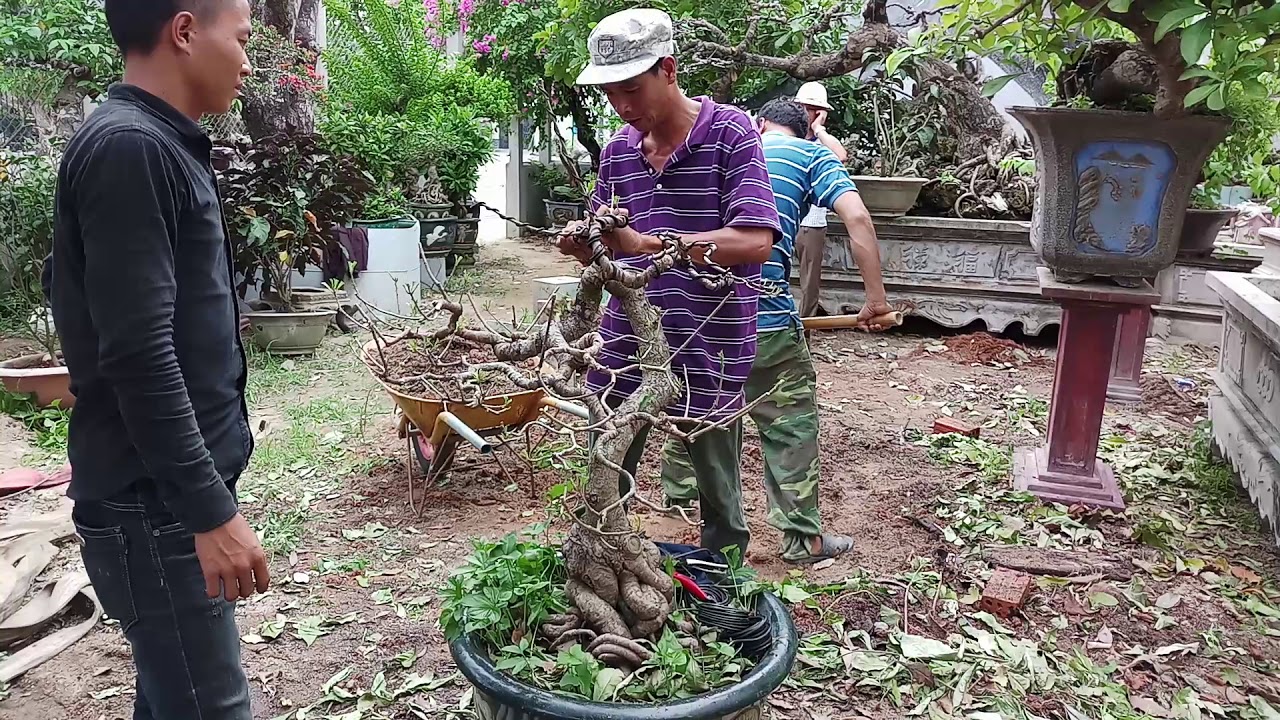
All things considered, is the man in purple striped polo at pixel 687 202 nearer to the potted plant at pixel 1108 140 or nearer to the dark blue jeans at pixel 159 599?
the dark blue jeans at pixel 159 599

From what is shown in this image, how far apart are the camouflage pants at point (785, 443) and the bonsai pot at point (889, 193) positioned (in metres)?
3.88

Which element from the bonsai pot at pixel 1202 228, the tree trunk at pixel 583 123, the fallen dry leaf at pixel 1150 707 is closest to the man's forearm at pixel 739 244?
the fallen dry leaf at pixel 1150 707

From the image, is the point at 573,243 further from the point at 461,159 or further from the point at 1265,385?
the point at 461,159

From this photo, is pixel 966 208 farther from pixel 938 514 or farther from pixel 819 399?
pixel 938 514

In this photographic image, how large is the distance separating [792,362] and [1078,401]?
1640mm

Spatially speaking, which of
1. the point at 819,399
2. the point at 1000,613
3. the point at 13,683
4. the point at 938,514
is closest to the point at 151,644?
the point at 13,683

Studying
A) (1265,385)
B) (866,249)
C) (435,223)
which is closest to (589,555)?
(866,249)

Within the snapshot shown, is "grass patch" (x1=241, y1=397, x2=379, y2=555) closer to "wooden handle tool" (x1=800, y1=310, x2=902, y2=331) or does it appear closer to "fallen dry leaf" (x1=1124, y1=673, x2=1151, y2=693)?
"wooden handle tool" (x1=800, y1=310, x2=902, y2=331)

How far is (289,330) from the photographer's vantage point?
6355 millimetres

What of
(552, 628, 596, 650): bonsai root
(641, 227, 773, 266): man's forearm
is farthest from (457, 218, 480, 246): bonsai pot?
(552, 628, 596, 650): bonsai root

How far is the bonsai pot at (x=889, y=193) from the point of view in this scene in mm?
6953

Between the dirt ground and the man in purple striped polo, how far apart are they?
97 cm

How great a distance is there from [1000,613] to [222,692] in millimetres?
2566

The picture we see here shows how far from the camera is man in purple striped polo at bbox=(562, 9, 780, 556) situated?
92.5 inches
